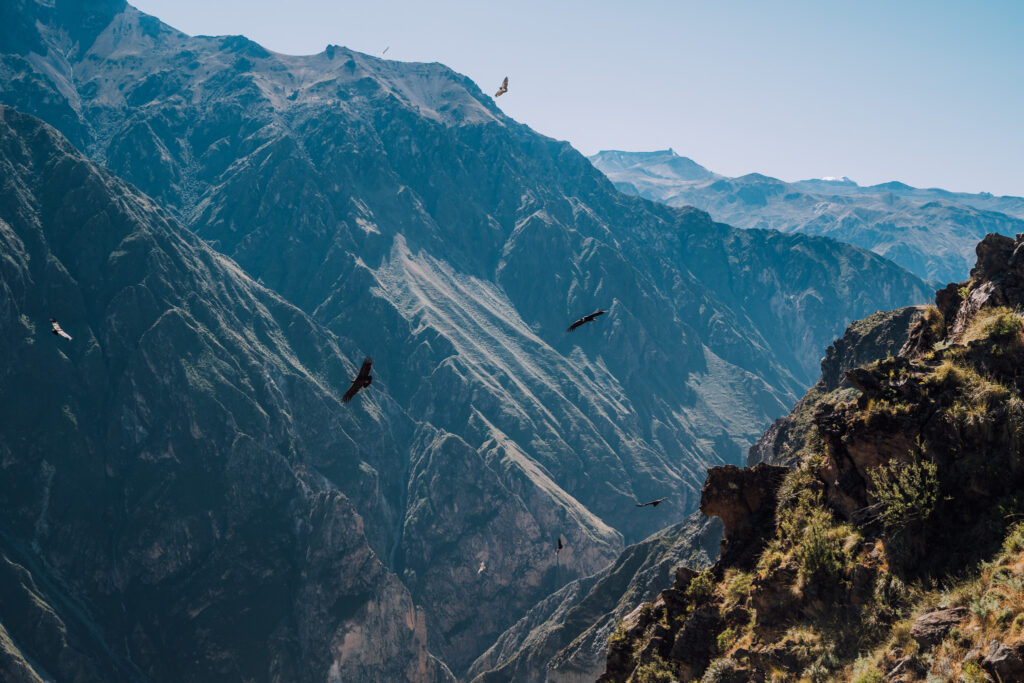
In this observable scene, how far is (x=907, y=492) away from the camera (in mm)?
18047

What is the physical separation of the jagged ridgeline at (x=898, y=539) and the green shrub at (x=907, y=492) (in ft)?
0.14

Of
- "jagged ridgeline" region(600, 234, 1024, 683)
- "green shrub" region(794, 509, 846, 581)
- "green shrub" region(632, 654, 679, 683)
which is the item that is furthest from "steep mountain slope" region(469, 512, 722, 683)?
"green shrub" region(794, 509, 846, 581)

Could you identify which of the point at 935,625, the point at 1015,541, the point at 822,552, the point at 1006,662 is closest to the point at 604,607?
the point at 822,552

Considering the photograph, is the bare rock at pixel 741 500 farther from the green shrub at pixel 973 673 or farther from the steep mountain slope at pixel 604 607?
the steep mountain slope at pixel 604 607

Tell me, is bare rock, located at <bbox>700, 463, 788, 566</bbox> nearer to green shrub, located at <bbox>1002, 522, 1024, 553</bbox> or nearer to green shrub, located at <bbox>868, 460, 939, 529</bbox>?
green shrub, located at <bbox>868, 460, 939, 529</bbox>

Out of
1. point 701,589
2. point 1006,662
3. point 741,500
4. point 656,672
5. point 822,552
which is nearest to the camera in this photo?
point 1006,662

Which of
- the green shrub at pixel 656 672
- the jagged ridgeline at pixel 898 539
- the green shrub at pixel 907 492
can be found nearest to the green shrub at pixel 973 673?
the jagged ridgeline at pixel 898 539

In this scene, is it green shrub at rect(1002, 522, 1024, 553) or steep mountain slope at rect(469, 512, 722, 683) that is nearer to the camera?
green shrub at rect(1002, 522, 1024, 553)

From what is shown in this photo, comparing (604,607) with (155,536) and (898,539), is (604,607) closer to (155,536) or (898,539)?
(155,536)

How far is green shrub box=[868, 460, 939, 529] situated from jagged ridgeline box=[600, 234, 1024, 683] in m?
0.04

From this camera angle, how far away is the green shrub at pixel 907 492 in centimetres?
1777

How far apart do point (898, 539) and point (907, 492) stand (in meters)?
1.09

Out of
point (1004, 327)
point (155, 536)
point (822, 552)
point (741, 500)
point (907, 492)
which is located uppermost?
point (1004, 327)

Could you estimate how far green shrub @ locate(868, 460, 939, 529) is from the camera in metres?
17.8
